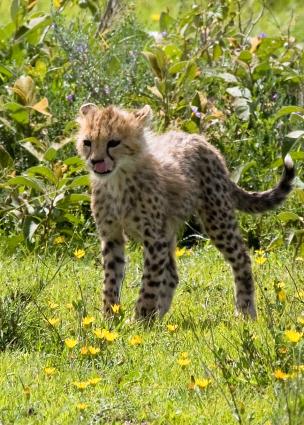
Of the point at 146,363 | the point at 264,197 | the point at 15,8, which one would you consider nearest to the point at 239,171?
the point at 264,197

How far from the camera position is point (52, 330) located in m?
5.73

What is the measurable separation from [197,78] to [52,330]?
347 cm

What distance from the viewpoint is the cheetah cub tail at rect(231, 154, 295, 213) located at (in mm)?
7062

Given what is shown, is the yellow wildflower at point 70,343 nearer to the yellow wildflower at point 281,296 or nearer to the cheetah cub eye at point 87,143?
the yellow wildflower at point 281,296

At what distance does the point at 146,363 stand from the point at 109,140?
1.42 meters

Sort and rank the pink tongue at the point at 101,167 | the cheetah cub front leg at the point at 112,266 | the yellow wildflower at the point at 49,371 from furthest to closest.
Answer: the cheetah cub front leg at the point at 112,266 < the pink tongue at the point at 101,167 < the yellow wildflower at the point at 49,371

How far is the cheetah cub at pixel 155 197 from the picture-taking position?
6426 millimetres

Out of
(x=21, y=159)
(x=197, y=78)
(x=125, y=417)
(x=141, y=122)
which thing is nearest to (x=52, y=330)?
(x=125, y=417)

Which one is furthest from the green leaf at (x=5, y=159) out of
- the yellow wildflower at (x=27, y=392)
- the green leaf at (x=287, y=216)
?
the yellow wildflower at (x=27, y=392)

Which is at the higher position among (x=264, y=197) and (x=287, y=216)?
(x=264, y=197)

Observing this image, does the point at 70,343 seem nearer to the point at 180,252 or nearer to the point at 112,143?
the point at 112,143

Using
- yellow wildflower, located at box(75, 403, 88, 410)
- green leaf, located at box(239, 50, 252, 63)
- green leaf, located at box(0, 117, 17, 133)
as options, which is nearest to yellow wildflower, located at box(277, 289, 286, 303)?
yellow wildflower, located at box(75, 403, 88, 410)

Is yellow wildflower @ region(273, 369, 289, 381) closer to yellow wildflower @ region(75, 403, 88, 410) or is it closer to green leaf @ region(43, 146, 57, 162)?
yellow wildflower @ region(75, 403, 88, 410)

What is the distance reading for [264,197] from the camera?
718 centimetres
